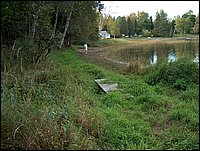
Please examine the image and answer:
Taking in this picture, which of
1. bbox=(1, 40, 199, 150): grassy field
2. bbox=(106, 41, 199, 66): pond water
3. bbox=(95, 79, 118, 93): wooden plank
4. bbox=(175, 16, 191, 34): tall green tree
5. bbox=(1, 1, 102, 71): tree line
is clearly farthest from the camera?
bbox=(175, 16, 191, 34): tall green tree

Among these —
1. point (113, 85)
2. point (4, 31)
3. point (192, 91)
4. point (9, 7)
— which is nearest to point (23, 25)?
point (4, 31)

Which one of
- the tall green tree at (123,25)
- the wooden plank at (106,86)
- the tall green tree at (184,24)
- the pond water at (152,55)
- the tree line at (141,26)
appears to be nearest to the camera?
the wooden plank at (106,86)


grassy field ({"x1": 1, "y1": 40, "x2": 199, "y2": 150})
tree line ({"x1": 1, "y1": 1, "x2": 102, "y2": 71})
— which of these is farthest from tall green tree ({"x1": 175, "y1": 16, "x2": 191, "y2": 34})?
grassy field ({"x1": 1, "y1": 40, "x2": 199, "y2": 150})

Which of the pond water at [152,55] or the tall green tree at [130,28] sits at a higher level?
the tall green tree at [130,28]

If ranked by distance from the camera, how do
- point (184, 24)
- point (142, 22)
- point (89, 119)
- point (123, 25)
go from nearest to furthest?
1. point (89, 119)
2. point (184, 24)
3. point (123, 25)
4. point (142, 22)

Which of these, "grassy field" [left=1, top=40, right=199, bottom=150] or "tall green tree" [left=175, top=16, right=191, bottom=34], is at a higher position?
"tall green tree" [left=175, top=16, right=191, bottom=34]

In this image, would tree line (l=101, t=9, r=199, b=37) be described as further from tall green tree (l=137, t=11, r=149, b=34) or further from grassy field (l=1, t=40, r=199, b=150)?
grassy field (l=1, t=40, r=199, b=150)

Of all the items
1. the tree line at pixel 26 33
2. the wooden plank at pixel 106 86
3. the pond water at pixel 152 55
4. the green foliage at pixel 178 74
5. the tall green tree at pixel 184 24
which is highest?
the tall green tree at pixel 184 24

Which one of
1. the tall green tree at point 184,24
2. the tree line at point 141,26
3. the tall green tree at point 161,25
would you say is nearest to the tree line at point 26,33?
the tall green tree at point 184,24

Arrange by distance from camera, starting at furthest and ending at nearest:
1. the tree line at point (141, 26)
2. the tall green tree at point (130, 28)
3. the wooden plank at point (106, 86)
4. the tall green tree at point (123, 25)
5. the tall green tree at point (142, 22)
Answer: the tall green tree at point (142, 22) < the tall green tree at point (130, 28) < the tall green tree at point (123, 25) < the tree line at point (141, 26) < the wooden plank at point (106, 86)

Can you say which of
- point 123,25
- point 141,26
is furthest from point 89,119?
point 141,26

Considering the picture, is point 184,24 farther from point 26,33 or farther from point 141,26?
point 26,33

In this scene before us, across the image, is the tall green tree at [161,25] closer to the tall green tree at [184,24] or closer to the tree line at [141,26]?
the tree line at [141,26]

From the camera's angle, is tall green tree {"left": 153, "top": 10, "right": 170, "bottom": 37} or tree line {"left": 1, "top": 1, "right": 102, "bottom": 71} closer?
tree line {"left": 1, "top": 1, "right": 102, "bottom": 71}
